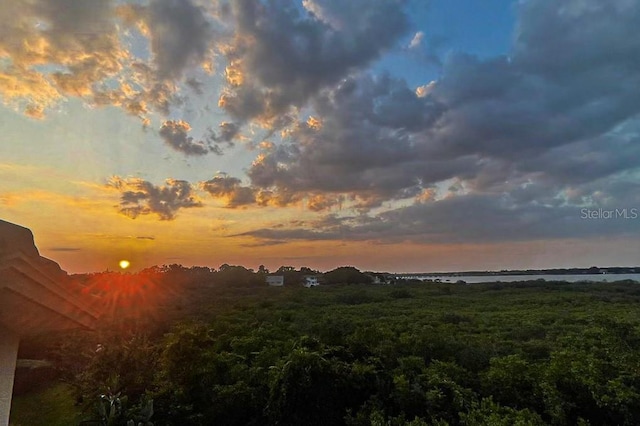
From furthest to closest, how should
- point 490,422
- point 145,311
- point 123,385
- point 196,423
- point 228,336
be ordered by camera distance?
1. point 145,311
2. point 228,336
3. point 123,385
4. point 196,423
5. point 490,422

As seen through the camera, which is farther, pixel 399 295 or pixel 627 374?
pixel 399 295

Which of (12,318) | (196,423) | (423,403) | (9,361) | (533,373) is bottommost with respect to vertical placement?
(196,423)

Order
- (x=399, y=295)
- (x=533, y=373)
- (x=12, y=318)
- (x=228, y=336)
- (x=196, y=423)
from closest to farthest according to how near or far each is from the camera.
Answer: (x=12, y=318) < (x=533, y=373) < (x=196, y=423) < (x=228, y=336) < (x=399, y=295)

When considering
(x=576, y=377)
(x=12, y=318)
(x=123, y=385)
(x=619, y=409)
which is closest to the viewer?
(x=12, y=318)

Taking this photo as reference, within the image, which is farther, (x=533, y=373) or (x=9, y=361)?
(x=533, y=373)

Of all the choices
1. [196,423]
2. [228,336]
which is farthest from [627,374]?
[228,336]

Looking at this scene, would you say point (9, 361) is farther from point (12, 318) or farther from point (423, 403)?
point (423, 403)

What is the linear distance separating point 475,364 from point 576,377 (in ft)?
8.30

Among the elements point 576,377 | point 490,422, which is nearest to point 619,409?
point 576,377

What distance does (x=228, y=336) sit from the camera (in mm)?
11789

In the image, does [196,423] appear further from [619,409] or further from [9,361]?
[619,409]

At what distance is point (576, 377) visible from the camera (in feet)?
22.1

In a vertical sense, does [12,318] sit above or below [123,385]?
above

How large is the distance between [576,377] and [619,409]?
0.68m
